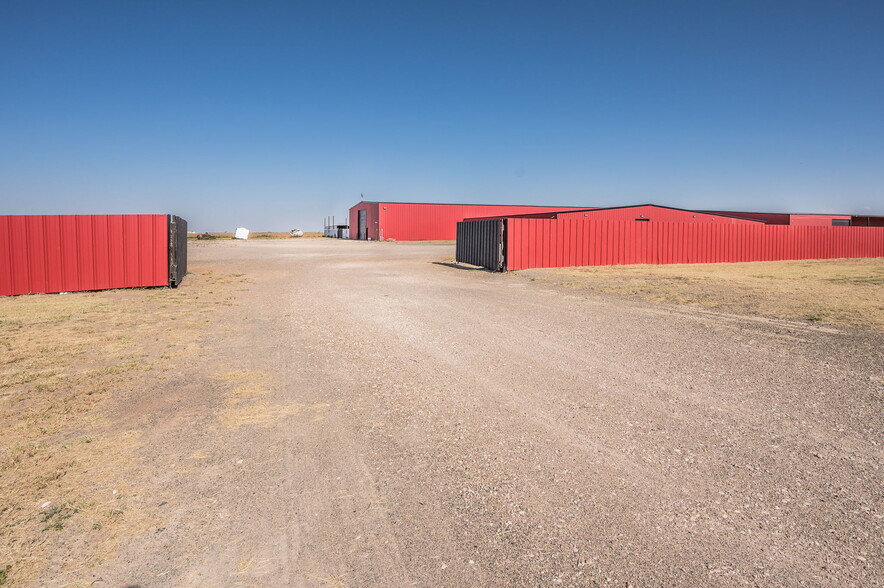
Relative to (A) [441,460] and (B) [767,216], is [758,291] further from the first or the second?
(B) [767,216]

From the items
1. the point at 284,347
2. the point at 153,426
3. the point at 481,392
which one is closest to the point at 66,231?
A: the point at 284,347

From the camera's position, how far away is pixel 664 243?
86.8ft

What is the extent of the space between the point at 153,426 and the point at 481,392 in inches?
119

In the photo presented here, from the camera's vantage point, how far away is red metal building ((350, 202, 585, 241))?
54.1 m

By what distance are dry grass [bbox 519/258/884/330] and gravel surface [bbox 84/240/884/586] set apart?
9.57ft

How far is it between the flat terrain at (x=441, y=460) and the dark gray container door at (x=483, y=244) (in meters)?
13.0

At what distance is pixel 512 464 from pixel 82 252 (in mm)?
14158

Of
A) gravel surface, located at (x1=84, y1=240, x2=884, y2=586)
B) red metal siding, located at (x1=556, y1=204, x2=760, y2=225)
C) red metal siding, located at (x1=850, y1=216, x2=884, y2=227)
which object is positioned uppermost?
red metal siding, located at (x1=850, y1=216, x2=884, y2=227)

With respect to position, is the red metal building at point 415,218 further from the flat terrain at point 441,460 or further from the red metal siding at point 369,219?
the flat terrain at point 441,460

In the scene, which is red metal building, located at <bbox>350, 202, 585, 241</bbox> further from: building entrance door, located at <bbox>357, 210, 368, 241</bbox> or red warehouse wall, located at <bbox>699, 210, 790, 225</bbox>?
red warehouse wall, located at <bbox>699, 210, 790, 225</bbox>

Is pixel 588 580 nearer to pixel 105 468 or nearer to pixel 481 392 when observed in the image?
pixel 481 392

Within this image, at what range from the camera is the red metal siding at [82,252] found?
12961 millimetres

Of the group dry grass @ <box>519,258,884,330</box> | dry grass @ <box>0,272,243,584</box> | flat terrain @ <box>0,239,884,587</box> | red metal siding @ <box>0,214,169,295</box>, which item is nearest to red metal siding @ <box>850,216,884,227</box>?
dry grass @ <box>519,258,884,330</box>

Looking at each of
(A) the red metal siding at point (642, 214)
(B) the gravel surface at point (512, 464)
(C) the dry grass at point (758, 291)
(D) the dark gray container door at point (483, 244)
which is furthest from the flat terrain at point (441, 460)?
(A) the red metal siding at point (642, 214)
